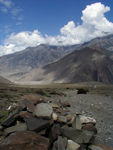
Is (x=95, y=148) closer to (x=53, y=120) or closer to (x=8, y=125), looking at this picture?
(x=53, y=120)

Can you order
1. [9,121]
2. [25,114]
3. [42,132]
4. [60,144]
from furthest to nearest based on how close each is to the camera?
[25,114]
[9,121]
[42,132]
[60,144]

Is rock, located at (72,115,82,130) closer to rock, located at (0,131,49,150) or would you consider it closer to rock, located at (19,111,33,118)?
rock, located at (19,111,33,118)

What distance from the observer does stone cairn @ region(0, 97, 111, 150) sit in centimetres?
879


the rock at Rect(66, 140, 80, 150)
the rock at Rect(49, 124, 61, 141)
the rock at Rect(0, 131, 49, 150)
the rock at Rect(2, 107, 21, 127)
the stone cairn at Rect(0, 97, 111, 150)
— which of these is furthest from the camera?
the rock at Rect(2, 107, 21, 127)

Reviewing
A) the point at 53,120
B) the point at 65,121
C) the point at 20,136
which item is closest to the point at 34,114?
the point at 53,120

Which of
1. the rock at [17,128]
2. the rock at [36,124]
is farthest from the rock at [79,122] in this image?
the rock at [17,128]

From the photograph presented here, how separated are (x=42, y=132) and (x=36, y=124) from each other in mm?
588

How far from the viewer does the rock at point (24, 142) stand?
836 centimetres

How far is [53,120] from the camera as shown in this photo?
12.0m

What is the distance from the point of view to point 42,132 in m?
10.3

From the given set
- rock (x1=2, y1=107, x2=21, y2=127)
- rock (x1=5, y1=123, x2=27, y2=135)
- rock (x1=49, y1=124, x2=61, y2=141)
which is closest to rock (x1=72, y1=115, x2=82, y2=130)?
rock (x1=49, y1=124, x2=61, y2=141)

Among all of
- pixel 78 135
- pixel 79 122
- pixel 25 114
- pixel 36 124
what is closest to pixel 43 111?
pixel 25 114

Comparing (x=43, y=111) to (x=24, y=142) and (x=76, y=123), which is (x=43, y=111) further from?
(x=24, y=142)

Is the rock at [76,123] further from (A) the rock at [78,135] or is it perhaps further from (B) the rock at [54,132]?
(B) the rock at [54,132]
